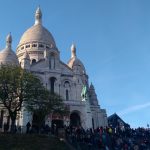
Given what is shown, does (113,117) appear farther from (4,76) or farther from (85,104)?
(4,76)

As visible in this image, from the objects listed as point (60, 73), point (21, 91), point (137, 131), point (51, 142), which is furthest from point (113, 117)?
point (51, 142)

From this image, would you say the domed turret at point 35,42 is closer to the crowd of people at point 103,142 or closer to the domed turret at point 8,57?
the domed turret at point 8,57

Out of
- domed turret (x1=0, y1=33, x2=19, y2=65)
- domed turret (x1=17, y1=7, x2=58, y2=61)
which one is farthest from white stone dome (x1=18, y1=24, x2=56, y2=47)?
domed turret (x1=0, y1=33, x2=19, y2=65)

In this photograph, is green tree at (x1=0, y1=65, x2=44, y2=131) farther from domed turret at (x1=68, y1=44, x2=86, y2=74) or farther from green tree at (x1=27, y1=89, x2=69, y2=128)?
domed turret at (x1=68, y1=44, x2=86, y2=74)

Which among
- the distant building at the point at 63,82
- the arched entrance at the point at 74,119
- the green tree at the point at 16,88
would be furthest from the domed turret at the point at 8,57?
the green tree at the point at 16,88

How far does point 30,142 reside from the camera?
101 ft

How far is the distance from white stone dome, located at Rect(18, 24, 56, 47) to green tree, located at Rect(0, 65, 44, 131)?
3028cm

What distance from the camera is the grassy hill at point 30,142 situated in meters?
29.6

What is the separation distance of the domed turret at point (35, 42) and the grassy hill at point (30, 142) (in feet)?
121

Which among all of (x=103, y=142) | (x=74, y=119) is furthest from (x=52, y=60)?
(x=103, y=142)

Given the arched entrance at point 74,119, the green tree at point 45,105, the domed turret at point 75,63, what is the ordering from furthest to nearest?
the domed turret at point 75,63
the arched entrance at point 74,119
the green tree at point 45,105

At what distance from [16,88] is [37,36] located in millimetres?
33560

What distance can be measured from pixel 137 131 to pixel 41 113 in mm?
11762

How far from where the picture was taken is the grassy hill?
97.3ft
